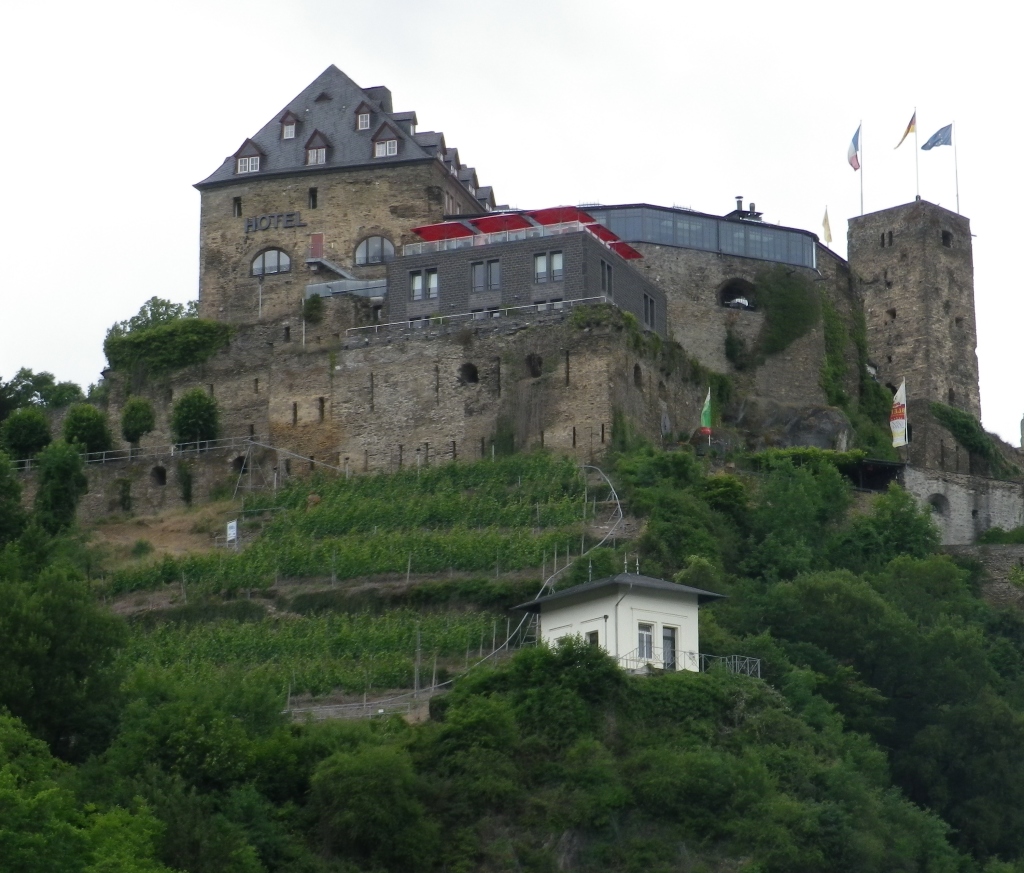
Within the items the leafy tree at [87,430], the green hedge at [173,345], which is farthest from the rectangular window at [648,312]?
the leafy tree at [87,430]

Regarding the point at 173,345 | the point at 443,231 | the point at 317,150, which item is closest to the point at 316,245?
the point at 317,150

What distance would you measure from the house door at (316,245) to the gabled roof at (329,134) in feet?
7.00

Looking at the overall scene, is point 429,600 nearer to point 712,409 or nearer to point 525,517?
point 525,517

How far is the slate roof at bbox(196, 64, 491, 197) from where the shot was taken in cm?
8706

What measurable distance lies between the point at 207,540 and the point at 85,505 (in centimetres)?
491

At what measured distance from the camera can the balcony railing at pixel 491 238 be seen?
79.4m

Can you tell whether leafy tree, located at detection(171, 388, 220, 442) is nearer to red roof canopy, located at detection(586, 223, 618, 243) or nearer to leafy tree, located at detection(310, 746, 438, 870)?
red roof canopy, located at detection(586, 223, 618, 243)

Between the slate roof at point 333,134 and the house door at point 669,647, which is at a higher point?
the slate roof at point 333,134

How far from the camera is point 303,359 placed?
8038 centimetres

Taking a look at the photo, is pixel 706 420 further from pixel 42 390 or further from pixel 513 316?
pixel 42 390

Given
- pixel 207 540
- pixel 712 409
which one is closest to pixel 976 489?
pixel 712 409

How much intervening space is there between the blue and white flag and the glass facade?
23.6 feet

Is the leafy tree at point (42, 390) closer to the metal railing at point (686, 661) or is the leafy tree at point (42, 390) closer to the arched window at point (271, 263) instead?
the arched window at point (271, 263)

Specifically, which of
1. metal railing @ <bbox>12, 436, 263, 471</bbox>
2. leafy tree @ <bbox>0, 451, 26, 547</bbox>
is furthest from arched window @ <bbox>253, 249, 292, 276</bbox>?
leafy tree @ <bbox>0, 451, 26, 547</bbox>
